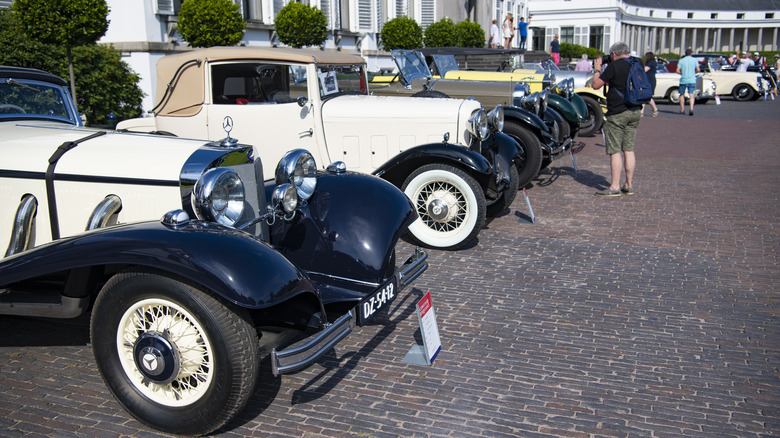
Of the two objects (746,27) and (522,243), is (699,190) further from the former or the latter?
(746,27)

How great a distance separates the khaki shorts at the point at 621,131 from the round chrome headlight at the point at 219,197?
5570 mm

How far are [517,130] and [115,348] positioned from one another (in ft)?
20.2

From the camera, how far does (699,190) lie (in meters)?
8.16

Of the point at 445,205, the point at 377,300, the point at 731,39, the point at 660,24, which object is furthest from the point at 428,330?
the point at 731,39

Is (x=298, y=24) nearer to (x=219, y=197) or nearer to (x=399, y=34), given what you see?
(x=399, y=34)

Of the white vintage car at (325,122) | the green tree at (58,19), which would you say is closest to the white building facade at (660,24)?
the green tree at (58,19)

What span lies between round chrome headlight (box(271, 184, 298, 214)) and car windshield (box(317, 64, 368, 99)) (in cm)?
283

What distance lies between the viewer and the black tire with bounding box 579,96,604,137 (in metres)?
13.3

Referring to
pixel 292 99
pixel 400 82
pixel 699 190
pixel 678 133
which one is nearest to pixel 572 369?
pixel 292 99

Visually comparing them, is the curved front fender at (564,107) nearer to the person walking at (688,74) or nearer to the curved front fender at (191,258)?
the curved front fender at (191,258)

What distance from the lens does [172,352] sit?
270 centimetres

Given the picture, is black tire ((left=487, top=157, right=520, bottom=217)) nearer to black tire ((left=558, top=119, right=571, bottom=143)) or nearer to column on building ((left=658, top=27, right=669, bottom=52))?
black tire ((left=558, top=119, right=571, bottom=143))

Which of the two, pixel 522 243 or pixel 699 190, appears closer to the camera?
pixel 522 243

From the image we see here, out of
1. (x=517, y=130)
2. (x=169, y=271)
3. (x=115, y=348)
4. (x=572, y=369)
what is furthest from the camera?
(x=517, y=130)
